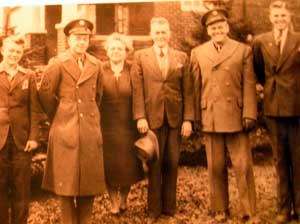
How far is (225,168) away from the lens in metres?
2.36

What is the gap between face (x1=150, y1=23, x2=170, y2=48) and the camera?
7.83 feet

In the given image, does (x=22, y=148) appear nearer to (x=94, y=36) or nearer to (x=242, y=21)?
(x=94, y=36)

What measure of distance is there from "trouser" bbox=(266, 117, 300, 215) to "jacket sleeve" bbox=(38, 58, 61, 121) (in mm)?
1164

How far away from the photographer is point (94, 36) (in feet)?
7.89

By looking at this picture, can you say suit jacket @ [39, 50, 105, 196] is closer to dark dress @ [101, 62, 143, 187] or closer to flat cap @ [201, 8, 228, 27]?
dark dress @ [101, 62, 143, 187]

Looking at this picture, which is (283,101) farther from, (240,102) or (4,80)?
(4,80)

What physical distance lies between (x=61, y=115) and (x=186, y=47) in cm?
76

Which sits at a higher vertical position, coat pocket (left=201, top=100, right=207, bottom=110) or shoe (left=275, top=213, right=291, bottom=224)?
coat pocket (left=201, top=100, right=207, bottom=110)

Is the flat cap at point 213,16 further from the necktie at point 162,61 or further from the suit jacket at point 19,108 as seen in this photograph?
the suit jacket at point 19,108

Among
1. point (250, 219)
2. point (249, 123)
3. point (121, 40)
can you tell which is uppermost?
point (121, 40)

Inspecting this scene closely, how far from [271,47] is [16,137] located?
1422 mm

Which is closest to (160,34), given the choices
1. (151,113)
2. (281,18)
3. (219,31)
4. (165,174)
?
→ (219,31)

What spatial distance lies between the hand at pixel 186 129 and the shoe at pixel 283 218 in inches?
24.7

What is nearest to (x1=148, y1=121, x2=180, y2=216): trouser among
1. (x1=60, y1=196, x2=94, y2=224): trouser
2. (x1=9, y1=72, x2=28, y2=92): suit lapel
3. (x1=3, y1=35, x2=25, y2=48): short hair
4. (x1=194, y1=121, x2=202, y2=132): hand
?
(x1=194, y1=121, x2=202, y2=132): hand
